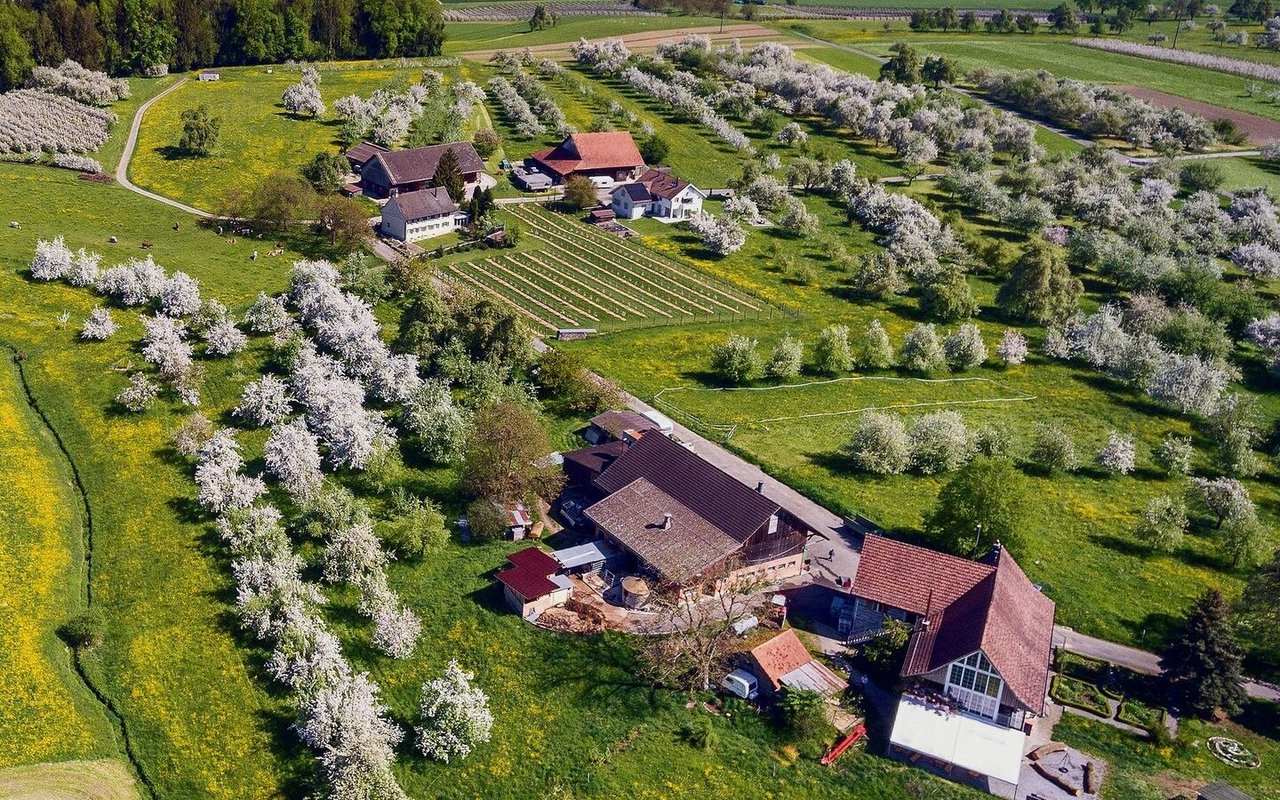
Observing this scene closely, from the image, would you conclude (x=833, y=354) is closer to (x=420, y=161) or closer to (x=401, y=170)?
(x=401, y=170)

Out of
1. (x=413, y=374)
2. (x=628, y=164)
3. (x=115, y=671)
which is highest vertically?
(x=628, y=164)

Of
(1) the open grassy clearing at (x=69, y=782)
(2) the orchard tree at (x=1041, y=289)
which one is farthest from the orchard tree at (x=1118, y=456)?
(1) the open grassy clearing at (x=69, y=782)

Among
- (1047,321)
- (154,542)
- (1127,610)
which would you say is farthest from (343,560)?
(1047,321)

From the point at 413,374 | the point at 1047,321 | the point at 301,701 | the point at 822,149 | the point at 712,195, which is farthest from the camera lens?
the point at 822,149

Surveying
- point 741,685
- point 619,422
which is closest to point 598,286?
point 619,422

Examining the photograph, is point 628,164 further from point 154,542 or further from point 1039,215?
point 154,542

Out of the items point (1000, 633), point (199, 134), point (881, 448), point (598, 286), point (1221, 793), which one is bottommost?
point (1221, 793)

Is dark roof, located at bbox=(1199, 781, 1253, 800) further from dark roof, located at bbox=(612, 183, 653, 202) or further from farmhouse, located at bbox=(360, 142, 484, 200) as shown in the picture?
farmhouse, located at bbox=(360, 142, 484, 200)

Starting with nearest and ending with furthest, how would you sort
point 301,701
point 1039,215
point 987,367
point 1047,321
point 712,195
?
1. point 301,701
2. point 987,367
3. point 1047,321
4. point 1039,215
5. point 712,195
